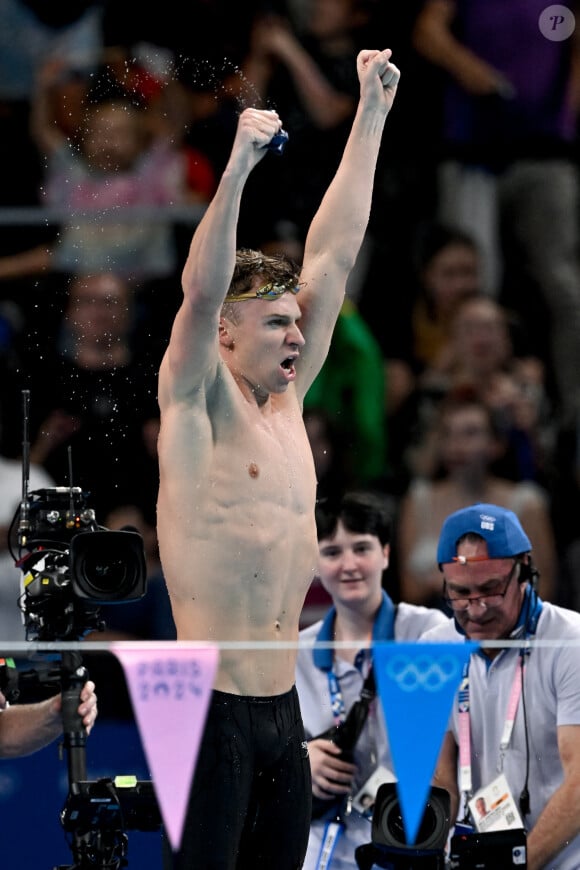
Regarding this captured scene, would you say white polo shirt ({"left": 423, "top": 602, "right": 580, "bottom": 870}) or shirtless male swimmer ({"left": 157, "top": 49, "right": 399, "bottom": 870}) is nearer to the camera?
shirtless male swimmer ({"left": 157, "top": 49, "right": 399, "bottom": 870})

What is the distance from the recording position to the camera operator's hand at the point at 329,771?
534 cm

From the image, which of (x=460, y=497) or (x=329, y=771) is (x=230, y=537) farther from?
(x=460, y=497)

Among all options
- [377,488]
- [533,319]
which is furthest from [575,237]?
[377,488]

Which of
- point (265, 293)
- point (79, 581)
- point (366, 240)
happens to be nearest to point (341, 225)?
point (265, 293)

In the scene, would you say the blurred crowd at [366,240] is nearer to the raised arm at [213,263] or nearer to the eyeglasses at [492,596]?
the eyeglasses at [492,596]

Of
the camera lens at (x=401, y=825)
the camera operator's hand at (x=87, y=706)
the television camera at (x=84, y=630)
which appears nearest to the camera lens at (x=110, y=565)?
the television camera at (x=84, y=630)

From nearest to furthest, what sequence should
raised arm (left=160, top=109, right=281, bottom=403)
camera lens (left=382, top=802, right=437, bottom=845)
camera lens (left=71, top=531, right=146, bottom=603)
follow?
1. raised arm (left=160, top=109, right=281, bottom=403)
2. camera lens (left=71, top=531, right=146, bottom=603)
3. camera lens (left=382, top=802, right=437, bottom=845)

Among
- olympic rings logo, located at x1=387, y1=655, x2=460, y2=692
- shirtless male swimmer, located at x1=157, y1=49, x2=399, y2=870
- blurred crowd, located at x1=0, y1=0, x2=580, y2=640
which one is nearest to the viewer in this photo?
shirtless male swimmer, located at x1=157, y1=49, x2=399, y2=870

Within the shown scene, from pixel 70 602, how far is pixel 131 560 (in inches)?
8.1

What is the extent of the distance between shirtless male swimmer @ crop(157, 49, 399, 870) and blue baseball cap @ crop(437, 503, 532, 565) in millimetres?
774

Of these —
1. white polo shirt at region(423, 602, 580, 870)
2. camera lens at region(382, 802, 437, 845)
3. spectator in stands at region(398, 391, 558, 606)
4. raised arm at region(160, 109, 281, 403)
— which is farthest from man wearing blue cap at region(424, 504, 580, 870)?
spectator in stands at region(398, 391, 558, 606)

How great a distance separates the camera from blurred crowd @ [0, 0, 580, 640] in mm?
6871

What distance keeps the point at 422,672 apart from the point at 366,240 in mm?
3761

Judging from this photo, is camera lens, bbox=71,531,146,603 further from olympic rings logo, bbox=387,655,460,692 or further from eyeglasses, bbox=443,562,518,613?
eyeglasses, bbox=443,562,518,613
